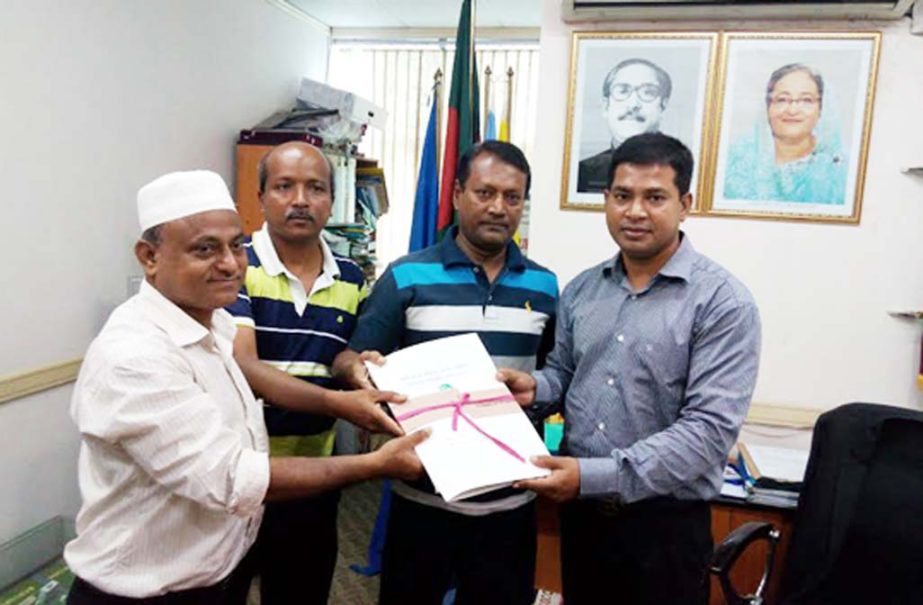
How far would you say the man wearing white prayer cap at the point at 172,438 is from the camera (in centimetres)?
106

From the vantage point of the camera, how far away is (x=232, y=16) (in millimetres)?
3525

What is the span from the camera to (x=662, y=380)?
4.54 feet

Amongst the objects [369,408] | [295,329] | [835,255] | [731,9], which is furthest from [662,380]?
[731,9]

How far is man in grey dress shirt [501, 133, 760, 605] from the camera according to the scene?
1.33m

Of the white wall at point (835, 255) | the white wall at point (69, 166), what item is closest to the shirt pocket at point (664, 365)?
the white wall at point (835, 255)

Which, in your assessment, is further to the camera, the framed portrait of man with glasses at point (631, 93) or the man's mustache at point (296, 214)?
the framed portrait of man with glasses at point (631, 93)

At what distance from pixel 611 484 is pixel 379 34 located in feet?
12.9

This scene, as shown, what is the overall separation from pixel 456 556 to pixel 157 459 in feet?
2.46

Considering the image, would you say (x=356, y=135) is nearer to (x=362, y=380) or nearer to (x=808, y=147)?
(x=808, y=147)

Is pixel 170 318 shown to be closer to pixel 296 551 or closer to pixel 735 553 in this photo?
pixel 296 551

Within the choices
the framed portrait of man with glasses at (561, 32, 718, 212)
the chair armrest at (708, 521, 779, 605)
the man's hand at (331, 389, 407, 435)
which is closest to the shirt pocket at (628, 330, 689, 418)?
the chair armrest at (708, 521, 779, 605)

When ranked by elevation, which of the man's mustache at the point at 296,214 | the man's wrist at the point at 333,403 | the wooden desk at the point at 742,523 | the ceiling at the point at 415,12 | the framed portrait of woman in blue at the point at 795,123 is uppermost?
the ceiling at the point at 415,12

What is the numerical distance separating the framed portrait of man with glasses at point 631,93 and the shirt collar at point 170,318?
160cm

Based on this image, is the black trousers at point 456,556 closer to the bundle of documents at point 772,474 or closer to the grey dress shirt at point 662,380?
the grey dress shirt at point 662,380
